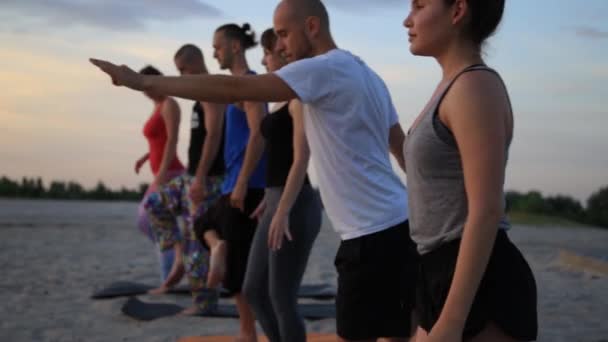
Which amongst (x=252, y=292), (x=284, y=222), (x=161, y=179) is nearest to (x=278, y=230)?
(x=284, y=222)

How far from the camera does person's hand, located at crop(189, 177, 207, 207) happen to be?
6.21m

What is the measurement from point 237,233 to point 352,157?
2.21 metres

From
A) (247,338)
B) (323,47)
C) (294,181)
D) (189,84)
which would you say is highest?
(323,47)

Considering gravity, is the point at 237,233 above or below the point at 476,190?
below

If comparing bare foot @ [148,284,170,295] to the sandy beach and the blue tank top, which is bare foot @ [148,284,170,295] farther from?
the blue tank top

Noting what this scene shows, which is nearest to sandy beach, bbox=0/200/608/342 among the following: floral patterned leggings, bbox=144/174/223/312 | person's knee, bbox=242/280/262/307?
floral patterned leggings, bbox=144/174/223/312

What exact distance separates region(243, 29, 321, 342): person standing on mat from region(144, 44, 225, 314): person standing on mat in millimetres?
1735

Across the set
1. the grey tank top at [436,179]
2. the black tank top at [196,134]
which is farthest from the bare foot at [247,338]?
the grey tank top at [436,179]

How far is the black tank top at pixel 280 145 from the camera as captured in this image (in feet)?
14.0

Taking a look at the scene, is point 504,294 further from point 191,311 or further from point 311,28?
point 191,311

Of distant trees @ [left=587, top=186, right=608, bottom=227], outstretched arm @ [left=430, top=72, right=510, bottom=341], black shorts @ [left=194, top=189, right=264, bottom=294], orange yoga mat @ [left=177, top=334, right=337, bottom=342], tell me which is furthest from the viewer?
distant trees @ [left=587, top=186, right=608, bottom=227]

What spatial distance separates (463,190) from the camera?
1999mm

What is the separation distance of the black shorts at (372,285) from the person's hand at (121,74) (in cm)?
112

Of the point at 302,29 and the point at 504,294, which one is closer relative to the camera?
the point at 504,294
